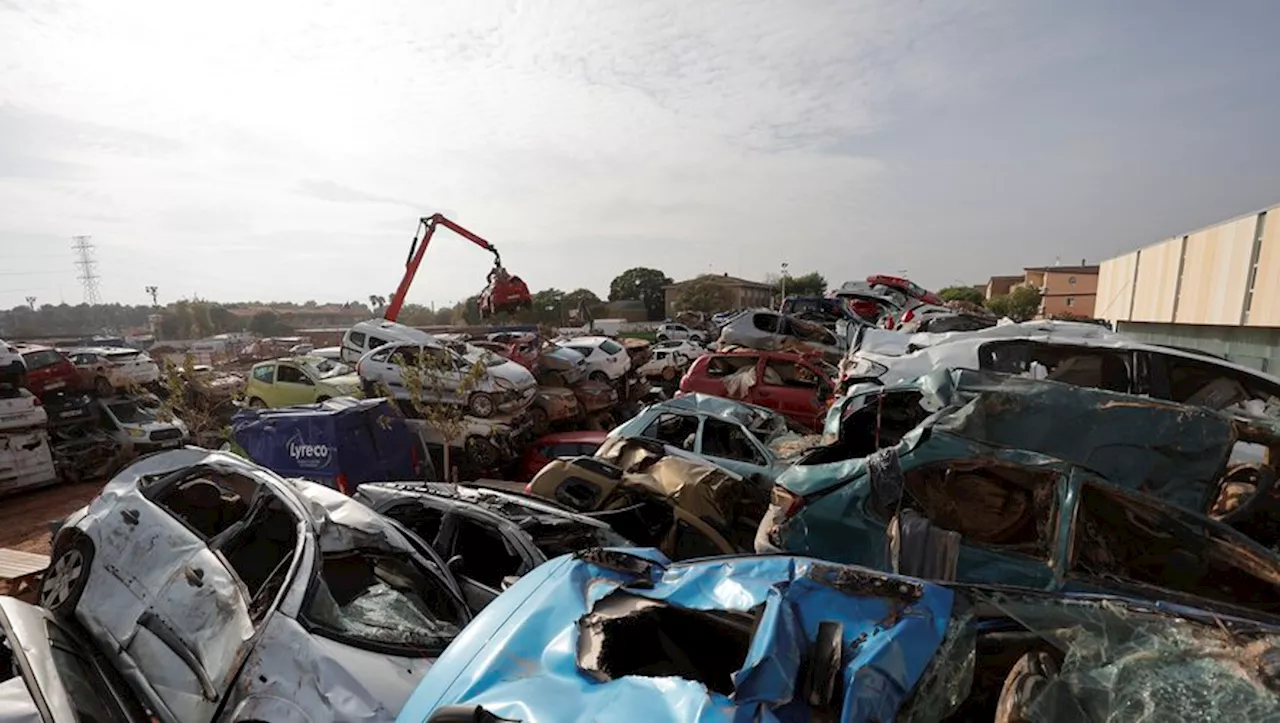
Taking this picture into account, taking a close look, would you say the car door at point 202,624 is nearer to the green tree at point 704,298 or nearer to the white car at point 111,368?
the white car at point 111,368

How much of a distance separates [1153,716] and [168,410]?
1418cm

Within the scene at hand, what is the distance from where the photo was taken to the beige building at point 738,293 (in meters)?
65.0

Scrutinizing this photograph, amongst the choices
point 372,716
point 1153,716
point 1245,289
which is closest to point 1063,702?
point 1153,716

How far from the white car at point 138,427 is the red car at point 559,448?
7857 mm

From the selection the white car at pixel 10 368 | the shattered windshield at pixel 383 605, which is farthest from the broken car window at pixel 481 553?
the white car at pixel 10 368

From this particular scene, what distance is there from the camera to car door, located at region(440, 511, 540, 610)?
3.51 meters

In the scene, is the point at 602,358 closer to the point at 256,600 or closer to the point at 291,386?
the point at 291,386

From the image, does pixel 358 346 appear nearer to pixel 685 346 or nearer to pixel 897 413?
pixel 685 346

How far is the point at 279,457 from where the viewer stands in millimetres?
6355

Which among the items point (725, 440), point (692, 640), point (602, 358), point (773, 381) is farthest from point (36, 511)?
point (692, 640)

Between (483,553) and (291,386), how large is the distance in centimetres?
981

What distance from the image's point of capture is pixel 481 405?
970 cm

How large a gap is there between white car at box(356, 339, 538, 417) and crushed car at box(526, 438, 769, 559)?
3984 millimetres

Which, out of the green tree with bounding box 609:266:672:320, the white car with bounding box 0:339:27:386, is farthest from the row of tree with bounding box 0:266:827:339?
the white car with bounding box 0:339:27:386
